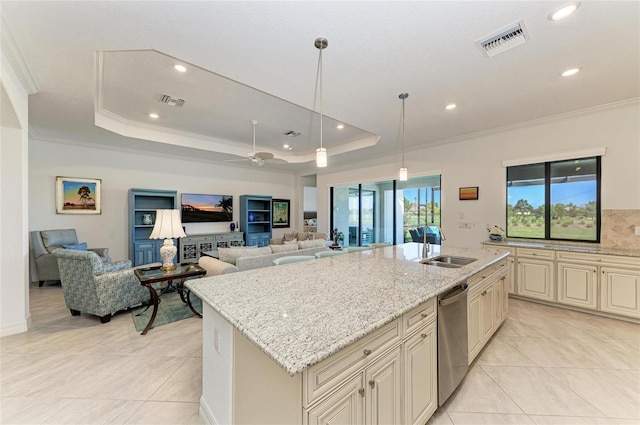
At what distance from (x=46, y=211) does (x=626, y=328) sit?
9398 mm

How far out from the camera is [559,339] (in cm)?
278

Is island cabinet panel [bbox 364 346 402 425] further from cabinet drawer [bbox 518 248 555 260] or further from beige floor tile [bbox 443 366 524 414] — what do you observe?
cabinet drawer [bbox 518 248 555 260]

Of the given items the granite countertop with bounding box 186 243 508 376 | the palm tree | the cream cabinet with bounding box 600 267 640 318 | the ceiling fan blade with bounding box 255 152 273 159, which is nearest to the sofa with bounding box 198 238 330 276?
the granite countertop with bounding box 186 243 508 376

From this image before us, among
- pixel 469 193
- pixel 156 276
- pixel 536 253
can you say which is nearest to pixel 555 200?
pixel 536 253

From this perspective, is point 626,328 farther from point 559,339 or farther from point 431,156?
point 431,156

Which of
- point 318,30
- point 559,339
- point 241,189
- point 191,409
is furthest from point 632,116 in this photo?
point 241,189

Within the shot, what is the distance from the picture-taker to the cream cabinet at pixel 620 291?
305 centimetres

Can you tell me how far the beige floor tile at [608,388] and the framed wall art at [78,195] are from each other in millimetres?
7779

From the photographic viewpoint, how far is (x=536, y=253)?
3.71m

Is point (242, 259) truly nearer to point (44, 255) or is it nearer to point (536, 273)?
point (44, 255)

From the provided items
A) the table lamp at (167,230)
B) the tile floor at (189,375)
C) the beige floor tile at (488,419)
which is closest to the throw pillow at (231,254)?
the table lamp at (167,230)

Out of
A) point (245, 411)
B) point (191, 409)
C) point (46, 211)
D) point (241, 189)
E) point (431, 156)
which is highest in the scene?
point (431, 156)

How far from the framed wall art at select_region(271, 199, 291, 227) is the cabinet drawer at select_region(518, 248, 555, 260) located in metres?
6.30

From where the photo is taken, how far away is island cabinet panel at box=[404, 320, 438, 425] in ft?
4.78
